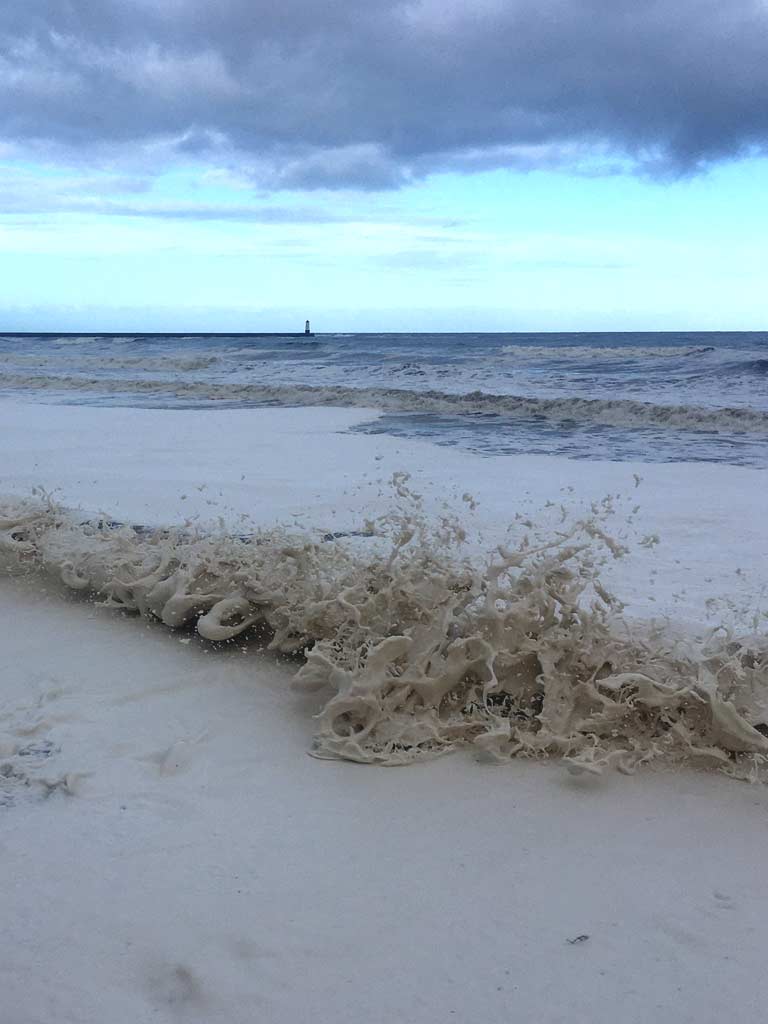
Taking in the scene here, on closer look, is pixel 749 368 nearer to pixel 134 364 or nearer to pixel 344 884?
pixel 134 364

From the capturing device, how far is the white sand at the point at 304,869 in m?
1.50

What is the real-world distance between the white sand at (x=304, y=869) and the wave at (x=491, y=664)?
98 mm

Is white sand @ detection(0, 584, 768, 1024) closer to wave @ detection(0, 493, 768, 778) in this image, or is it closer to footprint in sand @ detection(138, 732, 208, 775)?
footprint in sand @ detection(138, 732, 208, 775)

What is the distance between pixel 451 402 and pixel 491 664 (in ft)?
36.7

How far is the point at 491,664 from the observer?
2.45 meters

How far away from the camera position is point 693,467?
287 inches

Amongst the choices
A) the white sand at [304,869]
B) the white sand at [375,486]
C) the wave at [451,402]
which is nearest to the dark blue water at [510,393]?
the wave at [451,402]

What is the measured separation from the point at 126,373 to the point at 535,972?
837 inches

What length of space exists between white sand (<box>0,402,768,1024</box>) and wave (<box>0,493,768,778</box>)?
0.10 metres

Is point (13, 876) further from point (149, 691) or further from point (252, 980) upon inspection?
point (149, 691)

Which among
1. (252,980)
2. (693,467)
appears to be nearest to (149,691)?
(252,980)

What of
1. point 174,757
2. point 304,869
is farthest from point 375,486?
point 304,869

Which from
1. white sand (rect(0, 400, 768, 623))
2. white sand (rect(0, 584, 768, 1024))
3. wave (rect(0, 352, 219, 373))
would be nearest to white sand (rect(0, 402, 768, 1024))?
white sand (rect(0, 584, 768, 1024))

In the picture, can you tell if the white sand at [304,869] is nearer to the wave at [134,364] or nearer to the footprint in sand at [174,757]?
the footprint in sand at [174,757]
